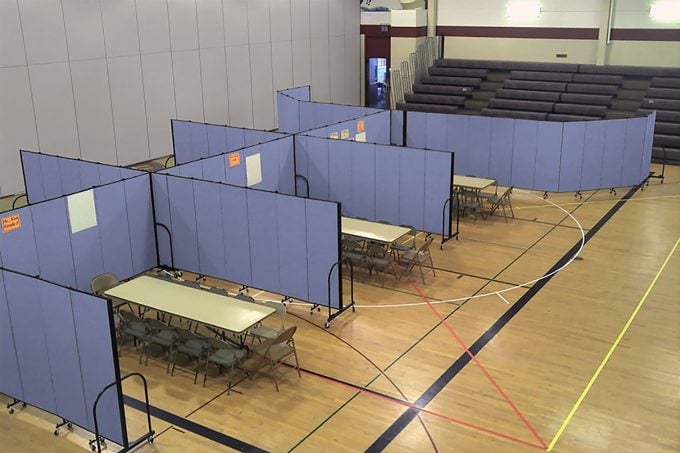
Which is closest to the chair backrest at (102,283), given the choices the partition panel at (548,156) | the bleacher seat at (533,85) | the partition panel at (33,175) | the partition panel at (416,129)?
the partition panel at (33,175)

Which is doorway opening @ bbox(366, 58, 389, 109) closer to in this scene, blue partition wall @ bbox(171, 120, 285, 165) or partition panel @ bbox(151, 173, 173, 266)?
blue partition wall @ bbox(171, 120, 285, 165)

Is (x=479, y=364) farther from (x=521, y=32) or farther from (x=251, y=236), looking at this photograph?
(x=521, y=32)

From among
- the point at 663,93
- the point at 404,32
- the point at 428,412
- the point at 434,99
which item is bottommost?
the point at 428,412

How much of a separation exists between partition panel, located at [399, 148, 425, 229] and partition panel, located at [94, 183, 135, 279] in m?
5.68

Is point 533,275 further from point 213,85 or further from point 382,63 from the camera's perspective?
point 382,63

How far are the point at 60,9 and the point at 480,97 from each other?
15.0m

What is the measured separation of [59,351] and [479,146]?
13.0 meters

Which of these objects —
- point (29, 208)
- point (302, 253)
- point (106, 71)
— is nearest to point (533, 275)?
point (302, 253)

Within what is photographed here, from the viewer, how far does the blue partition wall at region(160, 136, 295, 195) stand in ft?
44.4

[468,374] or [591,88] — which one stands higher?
[591,88]

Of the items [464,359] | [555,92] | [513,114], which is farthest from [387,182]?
[555,92]

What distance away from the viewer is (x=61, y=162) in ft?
45.8

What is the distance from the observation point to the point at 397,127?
63.9 ft

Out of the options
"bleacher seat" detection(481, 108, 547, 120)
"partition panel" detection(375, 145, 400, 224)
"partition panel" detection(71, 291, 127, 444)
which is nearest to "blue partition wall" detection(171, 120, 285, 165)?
"partition panel" detection(375, 145, 400, 224)
